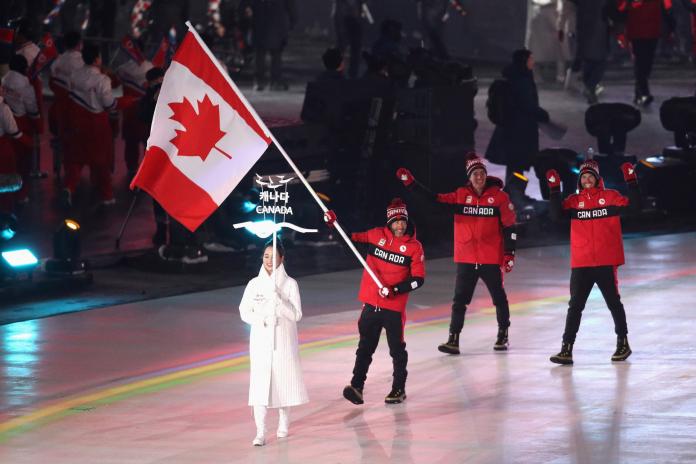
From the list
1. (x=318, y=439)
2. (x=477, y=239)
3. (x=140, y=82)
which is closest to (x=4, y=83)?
(x=140, y=82)

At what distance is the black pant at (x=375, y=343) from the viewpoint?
42.4ft

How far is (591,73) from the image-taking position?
2961cm

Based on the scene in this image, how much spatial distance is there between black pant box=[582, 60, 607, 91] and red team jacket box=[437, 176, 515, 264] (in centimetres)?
1499

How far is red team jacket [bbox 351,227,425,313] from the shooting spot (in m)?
12.9

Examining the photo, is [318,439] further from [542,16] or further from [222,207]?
[542,16]

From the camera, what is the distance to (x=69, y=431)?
12.3 metres

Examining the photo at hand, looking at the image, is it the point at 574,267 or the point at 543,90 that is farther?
the point at 543,90

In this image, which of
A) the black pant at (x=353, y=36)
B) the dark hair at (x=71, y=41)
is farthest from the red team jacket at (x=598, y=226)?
the black pant at (x=353, y=36)

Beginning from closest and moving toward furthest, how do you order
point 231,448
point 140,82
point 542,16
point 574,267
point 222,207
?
point 231,448 → point 574,267 → point 222,207 → point 140,82 → point 542,16

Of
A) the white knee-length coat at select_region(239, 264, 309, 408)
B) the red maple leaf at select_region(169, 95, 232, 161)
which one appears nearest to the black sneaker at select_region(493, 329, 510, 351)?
the white knee-length coat at select_region(239, 264, 309, 408)

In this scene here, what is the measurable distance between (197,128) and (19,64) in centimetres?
994

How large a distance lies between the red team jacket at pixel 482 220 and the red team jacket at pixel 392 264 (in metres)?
1.78

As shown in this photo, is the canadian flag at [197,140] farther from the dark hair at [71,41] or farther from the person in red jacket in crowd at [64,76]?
the dark hair at [71,41]

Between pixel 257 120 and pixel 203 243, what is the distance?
7.77m
